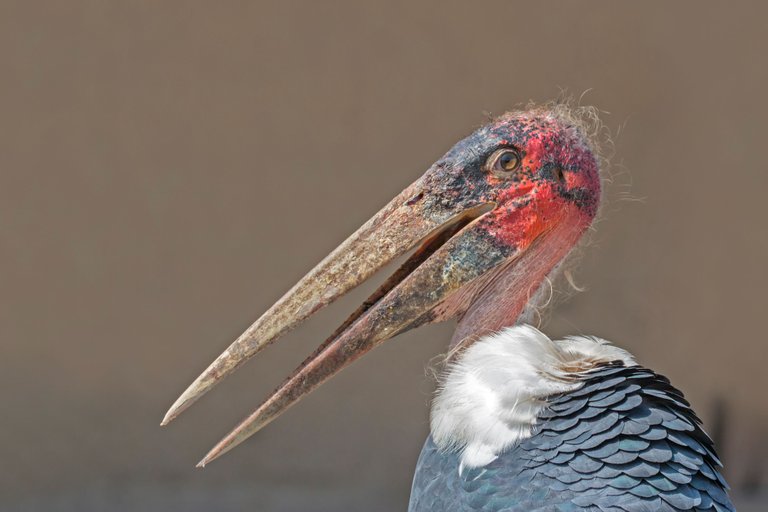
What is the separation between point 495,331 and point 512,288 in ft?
0.30

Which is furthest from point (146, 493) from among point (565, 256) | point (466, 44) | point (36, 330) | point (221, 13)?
point (565, 256)

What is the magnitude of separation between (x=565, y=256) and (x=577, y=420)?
40cm

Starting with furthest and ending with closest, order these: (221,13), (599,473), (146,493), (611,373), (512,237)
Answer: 1. (146,493)
2. (221,13)
3. (512,237)
4. (611,373)
5. (599,473)

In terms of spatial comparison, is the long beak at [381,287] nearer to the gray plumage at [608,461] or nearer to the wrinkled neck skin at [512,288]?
A: the wrinkled neck skin at [512,288]

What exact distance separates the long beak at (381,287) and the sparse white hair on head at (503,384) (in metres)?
0.14

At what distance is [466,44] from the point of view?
3422 mm

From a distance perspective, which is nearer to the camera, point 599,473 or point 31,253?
point 599,473

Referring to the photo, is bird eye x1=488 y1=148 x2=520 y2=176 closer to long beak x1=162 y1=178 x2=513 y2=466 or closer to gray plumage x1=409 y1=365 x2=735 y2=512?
long beak x1=162 y1=178 x2=513 y2=466

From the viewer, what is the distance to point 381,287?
1.79m

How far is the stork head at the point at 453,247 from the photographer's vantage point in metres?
1.71

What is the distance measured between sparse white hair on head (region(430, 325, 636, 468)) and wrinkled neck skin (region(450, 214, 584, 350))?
4 cm

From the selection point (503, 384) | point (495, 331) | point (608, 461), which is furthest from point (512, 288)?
point (608, 461)

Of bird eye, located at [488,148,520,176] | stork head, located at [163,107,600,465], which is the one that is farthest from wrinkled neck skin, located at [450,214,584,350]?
bird eye, located at [488,148,520,176]

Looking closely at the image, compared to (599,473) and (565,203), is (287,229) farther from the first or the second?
(599,473)
